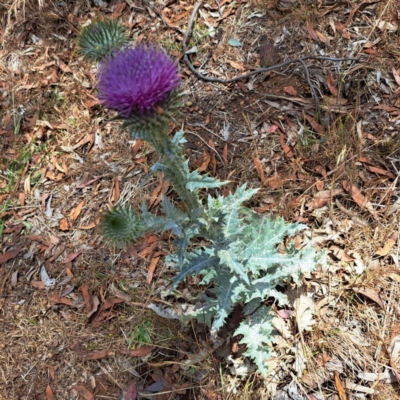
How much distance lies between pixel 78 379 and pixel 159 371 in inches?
25.1

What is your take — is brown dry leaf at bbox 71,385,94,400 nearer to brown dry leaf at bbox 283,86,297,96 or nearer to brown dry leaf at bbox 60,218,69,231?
brown dry leaf at bbox 60,218,69,231

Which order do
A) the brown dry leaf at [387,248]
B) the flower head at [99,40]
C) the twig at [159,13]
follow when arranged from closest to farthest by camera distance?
the flower head at [99,40], the brown dry leaf at [387,248], the twig at [159,13]

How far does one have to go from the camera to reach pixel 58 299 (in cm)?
343

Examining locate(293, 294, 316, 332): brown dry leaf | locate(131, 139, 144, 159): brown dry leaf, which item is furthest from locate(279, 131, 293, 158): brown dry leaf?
locate(131, 139, 144, 159): brown dry leaf

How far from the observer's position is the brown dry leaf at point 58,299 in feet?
11.1

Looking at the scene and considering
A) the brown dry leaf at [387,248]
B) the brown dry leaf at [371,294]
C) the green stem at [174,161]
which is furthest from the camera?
the brown dry leaf at [387,248]

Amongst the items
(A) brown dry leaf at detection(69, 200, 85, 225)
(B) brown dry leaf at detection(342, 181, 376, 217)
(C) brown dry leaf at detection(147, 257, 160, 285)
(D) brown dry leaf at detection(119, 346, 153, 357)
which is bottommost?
(D) brown dry leaf at detection(119, 346, 153, 357)

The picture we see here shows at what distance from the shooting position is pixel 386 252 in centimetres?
290

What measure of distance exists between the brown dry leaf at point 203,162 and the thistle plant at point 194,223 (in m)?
0.68

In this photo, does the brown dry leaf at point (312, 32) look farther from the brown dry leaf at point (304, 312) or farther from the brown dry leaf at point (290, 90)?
the brown dry leaf at point (304, 312)

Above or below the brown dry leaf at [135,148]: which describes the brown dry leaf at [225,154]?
above

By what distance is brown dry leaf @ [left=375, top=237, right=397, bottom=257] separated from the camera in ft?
9.50

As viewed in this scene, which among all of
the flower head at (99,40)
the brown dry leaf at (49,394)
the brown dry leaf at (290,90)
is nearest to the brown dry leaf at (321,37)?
the brown dry leaf at (290,90)

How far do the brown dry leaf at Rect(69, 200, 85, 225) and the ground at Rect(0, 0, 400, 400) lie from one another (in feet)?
0.04
